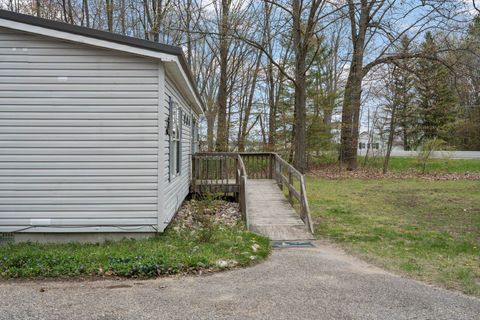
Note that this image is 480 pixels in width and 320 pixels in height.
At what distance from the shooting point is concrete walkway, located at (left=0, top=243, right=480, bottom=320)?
389 centimetres

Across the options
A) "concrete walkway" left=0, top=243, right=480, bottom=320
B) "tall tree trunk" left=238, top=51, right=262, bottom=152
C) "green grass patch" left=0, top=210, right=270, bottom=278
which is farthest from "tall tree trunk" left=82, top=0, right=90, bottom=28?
"concrete walkway" left=0, top=243, right=480, bottom=320

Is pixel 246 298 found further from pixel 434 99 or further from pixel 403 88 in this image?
pixel 434 99

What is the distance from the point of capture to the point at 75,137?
6.72 metres

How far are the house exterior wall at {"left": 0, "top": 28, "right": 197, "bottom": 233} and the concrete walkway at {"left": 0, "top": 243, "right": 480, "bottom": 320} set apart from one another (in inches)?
83.3

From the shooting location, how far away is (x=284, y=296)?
441cm

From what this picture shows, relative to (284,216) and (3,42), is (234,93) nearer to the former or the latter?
(284,216)

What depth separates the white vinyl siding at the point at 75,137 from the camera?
6621 millimetres

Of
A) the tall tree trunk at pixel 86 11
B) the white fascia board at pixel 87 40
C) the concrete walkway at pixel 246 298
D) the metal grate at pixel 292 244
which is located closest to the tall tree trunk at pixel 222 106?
the tall tree trunk at pixel 86 11

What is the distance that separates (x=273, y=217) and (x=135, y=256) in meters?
3.76

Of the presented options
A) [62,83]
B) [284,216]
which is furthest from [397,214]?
[62,83]

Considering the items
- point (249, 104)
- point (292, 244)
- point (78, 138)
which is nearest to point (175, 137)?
point (78, 138)

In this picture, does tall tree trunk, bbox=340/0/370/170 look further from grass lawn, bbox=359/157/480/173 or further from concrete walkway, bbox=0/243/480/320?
concrete walkway, bbox=0/243/480/320

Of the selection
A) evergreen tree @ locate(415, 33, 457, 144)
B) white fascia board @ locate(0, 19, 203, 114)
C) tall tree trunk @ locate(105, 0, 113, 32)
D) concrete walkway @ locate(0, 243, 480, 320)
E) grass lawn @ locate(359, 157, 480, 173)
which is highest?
tall tree trunk @ locate(105, 0, 113, 32)

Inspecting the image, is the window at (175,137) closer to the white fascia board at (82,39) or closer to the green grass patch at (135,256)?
the white fascia board at (82,39)
